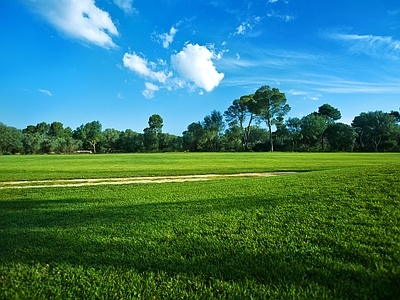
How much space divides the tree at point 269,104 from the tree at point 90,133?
57.4 metres

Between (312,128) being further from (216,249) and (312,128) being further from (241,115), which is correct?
(216,249)

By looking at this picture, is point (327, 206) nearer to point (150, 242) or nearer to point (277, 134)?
point (150, 242)

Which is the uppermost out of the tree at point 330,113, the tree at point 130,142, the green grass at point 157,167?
the tree at point 330,113

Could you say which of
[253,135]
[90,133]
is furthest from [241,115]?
[90,133]

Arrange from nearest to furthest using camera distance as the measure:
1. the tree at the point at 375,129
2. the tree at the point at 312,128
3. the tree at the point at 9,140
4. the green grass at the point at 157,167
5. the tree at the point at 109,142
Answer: the green grass at the point at 157,167 < the tree at the point at 375,129 < the tree at the point at 312,128 < the tree at the point at 9,140 < the tree at the point at 109,142

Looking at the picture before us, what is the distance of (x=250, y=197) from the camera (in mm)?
7367

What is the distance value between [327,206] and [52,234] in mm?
5707

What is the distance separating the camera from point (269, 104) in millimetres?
72562

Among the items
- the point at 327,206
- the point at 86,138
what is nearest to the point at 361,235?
the point at 327,206

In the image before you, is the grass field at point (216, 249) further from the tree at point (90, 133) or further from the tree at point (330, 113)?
the tree at point (90, 133)

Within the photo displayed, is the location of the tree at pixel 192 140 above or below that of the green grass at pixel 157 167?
above

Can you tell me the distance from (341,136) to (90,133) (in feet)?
275

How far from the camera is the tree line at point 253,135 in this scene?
71.0 m

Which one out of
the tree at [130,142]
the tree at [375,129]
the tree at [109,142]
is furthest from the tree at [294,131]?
the tree at [109,142]
